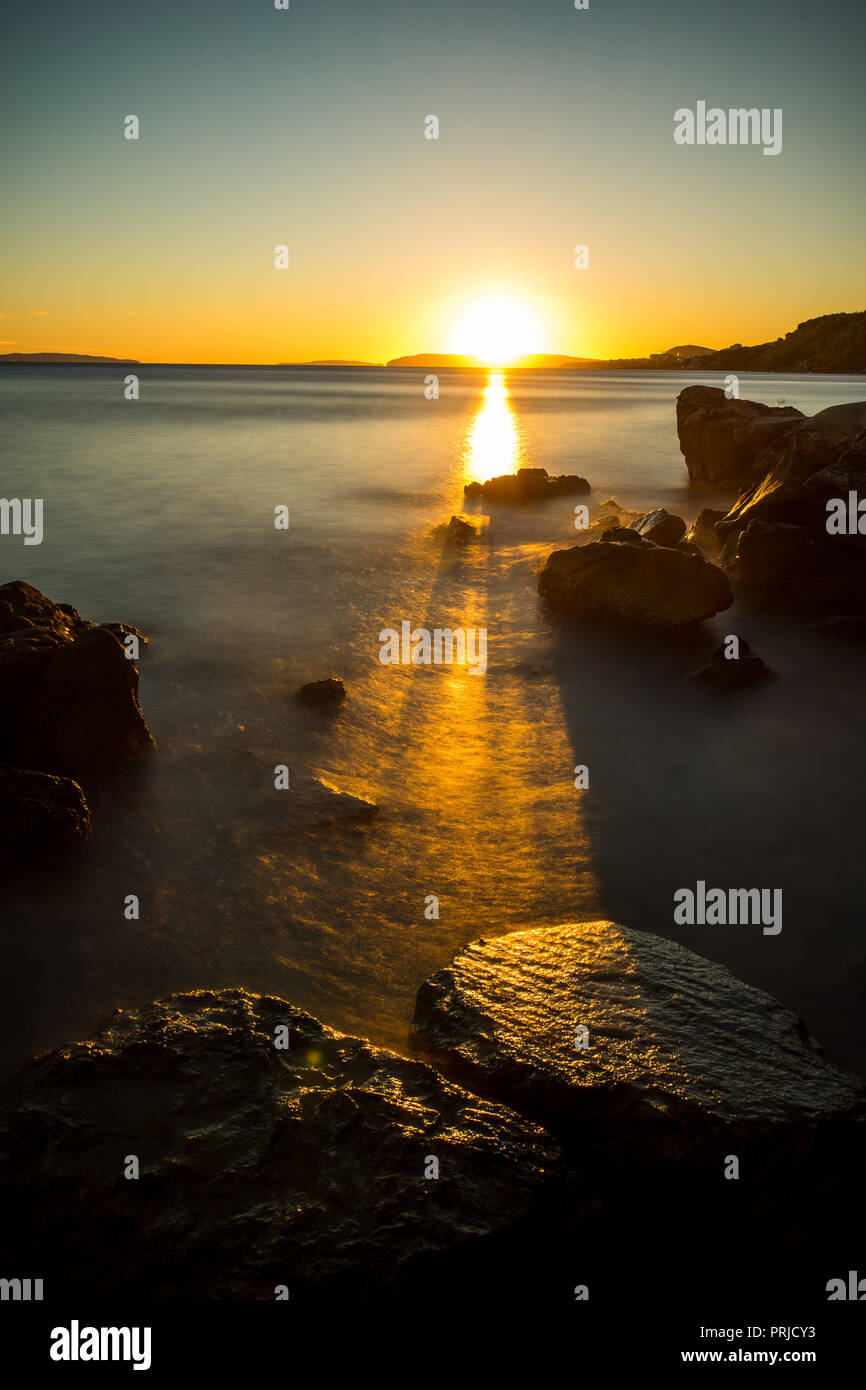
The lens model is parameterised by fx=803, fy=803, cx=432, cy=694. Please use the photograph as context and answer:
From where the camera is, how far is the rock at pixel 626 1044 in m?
3.82

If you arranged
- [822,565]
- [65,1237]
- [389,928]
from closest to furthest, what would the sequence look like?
1. [65,1237]
2. [389,928]
3. [822,565]

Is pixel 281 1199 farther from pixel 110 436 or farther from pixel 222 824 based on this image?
pixel 110 436

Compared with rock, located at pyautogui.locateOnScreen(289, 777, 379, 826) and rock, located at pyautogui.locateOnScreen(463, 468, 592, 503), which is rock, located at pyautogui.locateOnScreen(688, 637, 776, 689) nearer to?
rock, located at pyautogui.locateOnScreen(289, 777, 379, 826)

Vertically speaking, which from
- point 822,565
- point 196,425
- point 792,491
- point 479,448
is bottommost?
point 822,565

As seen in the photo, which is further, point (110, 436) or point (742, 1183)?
point (110, 436)

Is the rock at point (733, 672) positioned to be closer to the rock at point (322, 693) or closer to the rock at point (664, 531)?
the rock at point (322, 693)

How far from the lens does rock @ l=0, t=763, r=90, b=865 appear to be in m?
6.61

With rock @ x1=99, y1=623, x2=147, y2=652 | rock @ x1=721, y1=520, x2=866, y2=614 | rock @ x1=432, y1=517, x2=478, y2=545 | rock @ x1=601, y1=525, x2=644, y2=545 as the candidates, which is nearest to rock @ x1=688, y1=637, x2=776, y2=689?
rock @ x1=721, y1=520, x2=866, y2=614

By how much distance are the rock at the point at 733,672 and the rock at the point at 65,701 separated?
24.4 ft

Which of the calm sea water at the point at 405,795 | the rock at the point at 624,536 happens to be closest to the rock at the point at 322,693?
the calm sea water at the point at 405,795

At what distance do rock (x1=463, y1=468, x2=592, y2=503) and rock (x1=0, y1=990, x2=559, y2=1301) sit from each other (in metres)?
23.1
